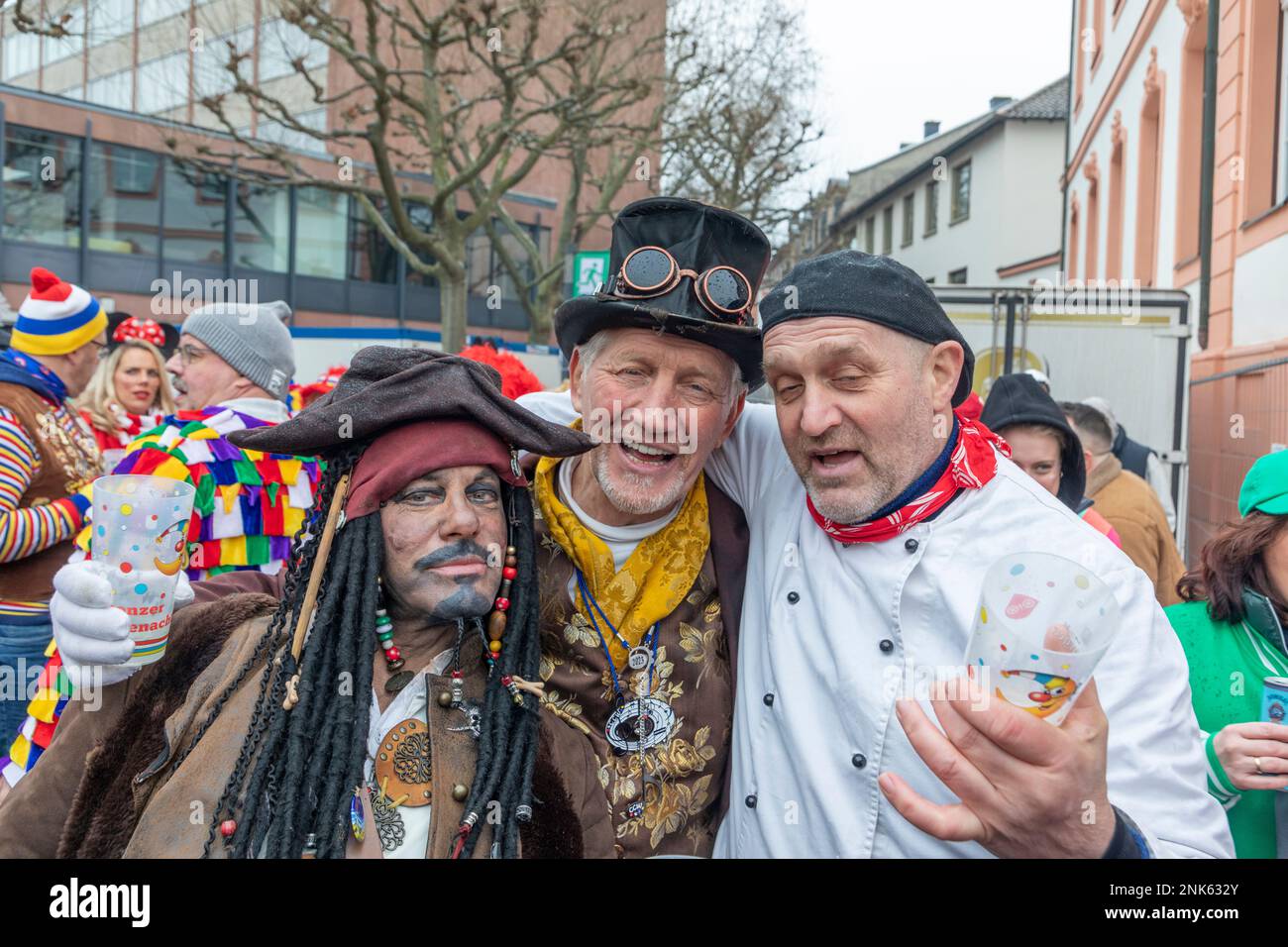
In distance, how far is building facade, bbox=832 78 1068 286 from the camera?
29.6 m

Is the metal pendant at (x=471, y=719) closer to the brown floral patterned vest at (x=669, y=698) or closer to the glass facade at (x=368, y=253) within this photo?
the brown floral patterned vest at (x=669, y=698)

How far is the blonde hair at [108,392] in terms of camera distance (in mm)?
5250

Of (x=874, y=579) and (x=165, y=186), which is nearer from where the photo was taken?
(x=874, y=579)

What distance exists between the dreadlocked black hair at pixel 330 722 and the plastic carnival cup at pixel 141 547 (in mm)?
195

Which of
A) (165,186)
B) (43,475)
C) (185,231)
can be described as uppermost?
(165,186)

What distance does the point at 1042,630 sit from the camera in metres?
1.46

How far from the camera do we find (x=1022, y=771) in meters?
1.52

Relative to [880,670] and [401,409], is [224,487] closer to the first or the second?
[401,409]

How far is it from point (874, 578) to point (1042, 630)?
27.7 inches

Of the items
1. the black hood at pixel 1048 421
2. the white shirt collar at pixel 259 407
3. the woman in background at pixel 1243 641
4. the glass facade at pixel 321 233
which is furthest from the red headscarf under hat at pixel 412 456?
the glass facade at pixel 321 233

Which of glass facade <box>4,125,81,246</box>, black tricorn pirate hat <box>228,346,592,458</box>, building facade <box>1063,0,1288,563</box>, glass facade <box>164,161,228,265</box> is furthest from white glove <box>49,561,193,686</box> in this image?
glass facade <box>164,161,228,265</box>

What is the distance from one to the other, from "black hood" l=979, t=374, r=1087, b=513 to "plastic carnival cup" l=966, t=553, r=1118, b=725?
294cm
